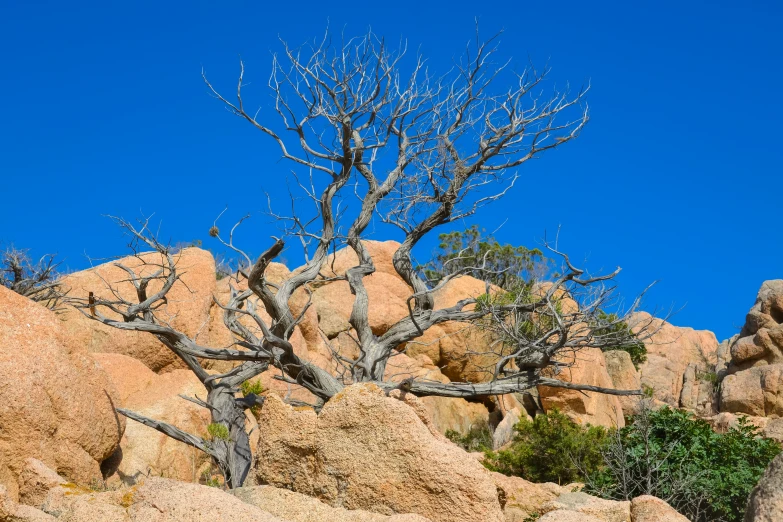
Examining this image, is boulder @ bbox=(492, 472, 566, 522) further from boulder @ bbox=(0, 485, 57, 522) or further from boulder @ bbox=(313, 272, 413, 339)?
boulder @ bbox=(313, 272, 413, 339)

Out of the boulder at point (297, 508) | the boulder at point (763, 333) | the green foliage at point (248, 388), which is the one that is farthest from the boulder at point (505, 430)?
the boulder at point (297, 508)

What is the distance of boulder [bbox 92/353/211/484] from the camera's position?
13.1m

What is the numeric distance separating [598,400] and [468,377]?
Result: 3.89 m

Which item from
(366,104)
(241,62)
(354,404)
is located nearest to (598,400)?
(366,104)

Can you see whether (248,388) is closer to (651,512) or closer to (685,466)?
(685,466)

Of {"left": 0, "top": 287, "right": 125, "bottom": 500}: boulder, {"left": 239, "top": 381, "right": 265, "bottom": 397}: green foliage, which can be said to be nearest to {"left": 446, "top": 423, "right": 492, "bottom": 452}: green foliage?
{"left": 239, "top": 381, "right": 265, "bottom": 397}: green foliage

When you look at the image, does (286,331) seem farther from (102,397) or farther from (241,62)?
(241,62)

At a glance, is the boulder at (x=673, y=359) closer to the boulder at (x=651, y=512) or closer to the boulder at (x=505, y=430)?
the boulder at (x=505, y=430)

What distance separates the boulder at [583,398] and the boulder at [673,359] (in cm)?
781

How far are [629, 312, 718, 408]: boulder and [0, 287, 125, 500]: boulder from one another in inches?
917

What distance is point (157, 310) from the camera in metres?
17.1

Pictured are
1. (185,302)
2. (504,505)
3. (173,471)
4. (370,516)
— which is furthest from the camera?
(185,302)

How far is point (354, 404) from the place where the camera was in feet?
26.5

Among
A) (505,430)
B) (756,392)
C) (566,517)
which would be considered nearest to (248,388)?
(566,517)
